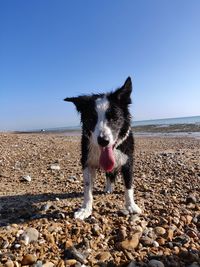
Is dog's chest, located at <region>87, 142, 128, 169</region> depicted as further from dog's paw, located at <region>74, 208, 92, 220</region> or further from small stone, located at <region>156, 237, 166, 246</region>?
small stone, located at <region>156, 237, 166, 246</region>

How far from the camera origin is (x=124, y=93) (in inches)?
204

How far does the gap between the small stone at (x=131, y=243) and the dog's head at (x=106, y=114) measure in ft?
4.46

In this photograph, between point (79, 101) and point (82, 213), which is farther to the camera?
point (79, 101)

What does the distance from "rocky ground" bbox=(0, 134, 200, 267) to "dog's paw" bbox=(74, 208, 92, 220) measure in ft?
0.30

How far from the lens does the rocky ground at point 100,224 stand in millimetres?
3389

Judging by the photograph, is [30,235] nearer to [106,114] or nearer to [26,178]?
[106,114]

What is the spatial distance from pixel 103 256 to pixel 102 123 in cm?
192

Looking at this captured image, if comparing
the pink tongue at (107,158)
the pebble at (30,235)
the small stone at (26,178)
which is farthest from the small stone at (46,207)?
the small stone at (26,178)

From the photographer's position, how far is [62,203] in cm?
524

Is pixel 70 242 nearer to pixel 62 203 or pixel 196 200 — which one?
pixel 62 203

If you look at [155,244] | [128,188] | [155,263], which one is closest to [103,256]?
[155,263]

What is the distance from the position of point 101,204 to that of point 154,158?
15.5 feet

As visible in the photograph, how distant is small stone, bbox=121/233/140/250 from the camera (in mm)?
3582

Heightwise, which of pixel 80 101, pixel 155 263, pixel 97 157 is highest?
pixel 80 101
